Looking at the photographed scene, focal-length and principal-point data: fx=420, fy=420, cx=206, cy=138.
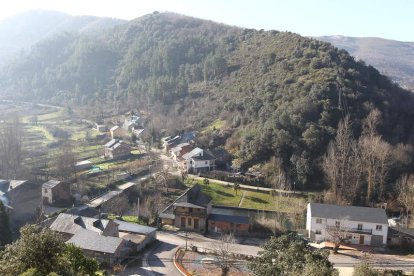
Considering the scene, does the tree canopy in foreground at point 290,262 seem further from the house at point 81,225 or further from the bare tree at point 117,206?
the bare tree at point 117,206

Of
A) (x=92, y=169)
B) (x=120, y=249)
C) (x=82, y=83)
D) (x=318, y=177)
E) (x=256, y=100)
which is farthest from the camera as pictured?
(x=82, y=83)

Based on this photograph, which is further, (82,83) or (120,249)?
(82,83)

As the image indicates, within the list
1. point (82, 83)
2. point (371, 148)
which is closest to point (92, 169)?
point (371, 148)

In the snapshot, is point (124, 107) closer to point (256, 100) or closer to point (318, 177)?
point (256, 100)

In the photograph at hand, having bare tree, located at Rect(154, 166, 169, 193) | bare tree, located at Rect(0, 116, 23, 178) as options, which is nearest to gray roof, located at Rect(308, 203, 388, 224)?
bare tree, located at Rect(154, 166, 169, 193)

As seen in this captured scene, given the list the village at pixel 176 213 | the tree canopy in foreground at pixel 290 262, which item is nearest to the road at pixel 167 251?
the village at pixel 176 213
